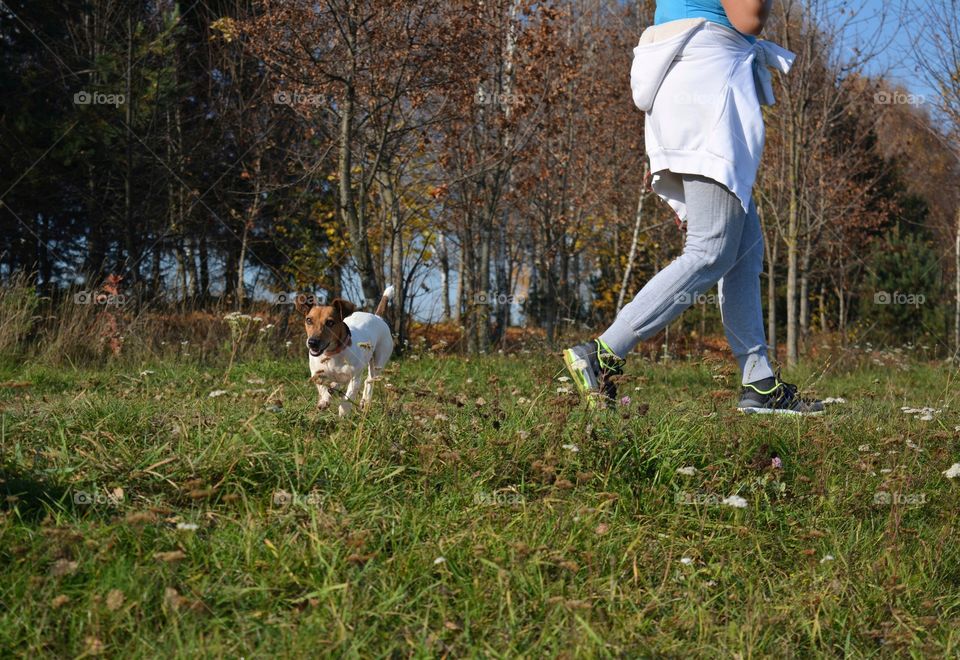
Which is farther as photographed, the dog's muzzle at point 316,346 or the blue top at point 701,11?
the dog's muzzle at point 316,346

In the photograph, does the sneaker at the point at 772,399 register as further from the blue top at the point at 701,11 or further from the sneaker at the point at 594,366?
the blue top at the point at 701,11

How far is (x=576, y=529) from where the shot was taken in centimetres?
285

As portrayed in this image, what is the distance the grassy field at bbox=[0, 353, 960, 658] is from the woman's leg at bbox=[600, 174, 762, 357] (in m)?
0.47

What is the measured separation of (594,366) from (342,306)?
2553 mm

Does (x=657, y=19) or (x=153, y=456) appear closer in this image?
(x=153, y=456)

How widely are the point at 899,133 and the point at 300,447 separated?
1280 inches

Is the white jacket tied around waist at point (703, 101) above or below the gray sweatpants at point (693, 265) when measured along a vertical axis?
above

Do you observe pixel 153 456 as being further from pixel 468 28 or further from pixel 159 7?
pixel 159 7

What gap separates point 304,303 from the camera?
21.2 ft

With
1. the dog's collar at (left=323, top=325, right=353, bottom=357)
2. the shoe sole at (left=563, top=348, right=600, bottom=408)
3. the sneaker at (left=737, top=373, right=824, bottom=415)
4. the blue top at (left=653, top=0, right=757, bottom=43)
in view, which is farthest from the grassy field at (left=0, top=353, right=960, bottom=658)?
the dog's collar at (left=323, top=325, right=353, bottom=357)

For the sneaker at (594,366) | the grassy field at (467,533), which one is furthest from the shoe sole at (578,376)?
the grassy field at (467,533)

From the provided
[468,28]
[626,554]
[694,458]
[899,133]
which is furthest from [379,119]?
[899,133]

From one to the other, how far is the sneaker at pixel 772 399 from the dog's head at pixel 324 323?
268 centimetres

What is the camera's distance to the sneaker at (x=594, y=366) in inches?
167
